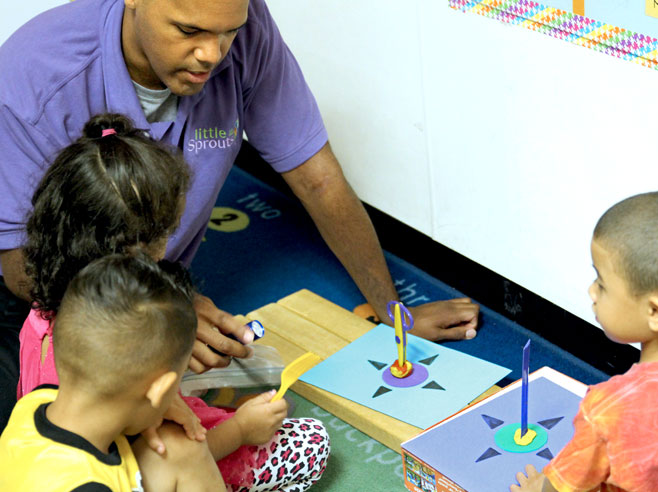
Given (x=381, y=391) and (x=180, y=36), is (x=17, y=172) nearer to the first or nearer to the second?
(x=180, y=36)

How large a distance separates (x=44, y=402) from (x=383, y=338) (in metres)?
0.75

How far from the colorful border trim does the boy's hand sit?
30.9 inches

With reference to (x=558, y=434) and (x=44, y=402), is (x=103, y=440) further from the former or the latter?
(x=558, y=434)

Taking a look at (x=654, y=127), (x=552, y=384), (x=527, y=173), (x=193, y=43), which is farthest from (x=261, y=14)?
(x=552, y=384)

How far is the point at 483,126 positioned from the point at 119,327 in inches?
33.9

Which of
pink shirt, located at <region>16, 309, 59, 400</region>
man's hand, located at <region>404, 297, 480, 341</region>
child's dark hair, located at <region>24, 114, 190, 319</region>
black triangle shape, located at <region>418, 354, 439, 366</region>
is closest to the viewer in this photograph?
child's dark hair, located at <region>24, 114, 190, 319</region>

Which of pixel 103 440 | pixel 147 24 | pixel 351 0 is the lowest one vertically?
pixel 103 440

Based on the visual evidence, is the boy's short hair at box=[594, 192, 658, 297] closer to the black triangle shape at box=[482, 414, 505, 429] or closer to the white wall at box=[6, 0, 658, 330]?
the white wall at box=[6, 0, 658, 330]

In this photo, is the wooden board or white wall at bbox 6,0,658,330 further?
the wooden board

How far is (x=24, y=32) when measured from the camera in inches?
55.9

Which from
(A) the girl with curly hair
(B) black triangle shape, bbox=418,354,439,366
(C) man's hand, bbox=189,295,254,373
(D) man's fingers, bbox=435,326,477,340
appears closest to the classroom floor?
(D) man's fingers, bbox=435,326,477,340

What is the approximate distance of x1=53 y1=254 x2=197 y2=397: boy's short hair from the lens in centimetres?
104

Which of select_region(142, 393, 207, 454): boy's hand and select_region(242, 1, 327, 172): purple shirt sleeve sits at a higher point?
select_region(242, 1, 327, 172): purple shirt sleeve

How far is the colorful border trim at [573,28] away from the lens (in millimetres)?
1296
